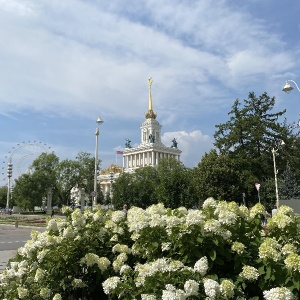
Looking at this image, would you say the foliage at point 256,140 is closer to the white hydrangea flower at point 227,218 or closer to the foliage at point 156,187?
the foliage at point 156,187

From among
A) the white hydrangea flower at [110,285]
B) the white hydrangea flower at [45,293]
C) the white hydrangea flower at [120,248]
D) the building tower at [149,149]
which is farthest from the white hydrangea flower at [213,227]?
the building tower at [149,149]

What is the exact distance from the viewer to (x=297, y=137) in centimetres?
5728

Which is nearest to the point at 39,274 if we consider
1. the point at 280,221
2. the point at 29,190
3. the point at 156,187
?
the point at 280,221

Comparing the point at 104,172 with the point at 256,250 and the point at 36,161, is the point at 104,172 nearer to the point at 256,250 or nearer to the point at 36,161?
the point at 36,161

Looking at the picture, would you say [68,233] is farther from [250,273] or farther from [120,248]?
[250,273]

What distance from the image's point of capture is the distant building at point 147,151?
130875 mm

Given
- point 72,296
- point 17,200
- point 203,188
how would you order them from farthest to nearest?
point 17,200 < point 203,188 < point 72,296

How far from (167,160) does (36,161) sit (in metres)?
32.3

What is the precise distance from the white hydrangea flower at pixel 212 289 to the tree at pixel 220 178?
4489 centimetres

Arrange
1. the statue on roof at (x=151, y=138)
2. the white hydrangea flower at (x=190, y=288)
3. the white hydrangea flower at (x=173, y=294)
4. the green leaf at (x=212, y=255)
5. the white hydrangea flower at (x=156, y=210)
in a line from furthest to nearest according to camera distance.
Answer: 1. the statue on roof at (x=151, y=138)
2. the white hydrangea flower at (x=156, y=210)
3. the green leaf at (x=212, y=255)
4. the white hydrangea flower at (x=190, y=288)
5. the white hydrangea flower at (x=173, y=294)

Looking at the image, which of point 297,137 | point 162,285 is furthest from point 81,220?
point 297,137

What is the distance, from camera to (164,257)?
4133mm

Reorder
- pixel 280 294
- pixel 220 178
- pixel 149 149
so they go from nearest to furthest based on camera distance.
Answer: pixel 280 294 → pixel 220 178 → pixel 149 149

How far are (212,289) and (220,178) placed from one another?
151 feet
